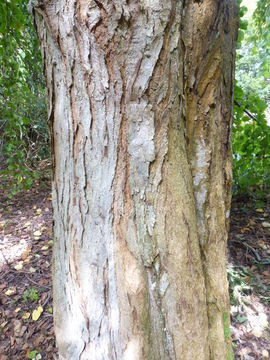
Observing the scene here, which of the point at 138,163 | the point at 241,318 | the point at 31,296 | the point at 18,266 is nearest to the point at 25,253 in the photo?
the point at 18,266

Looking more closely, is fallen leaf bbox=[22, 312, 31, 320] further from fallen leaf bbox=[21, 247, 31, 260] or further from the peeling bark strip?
the peeling bark strip

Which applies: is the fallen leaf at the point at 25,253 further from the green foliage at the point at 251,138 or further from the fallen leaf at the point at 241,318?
the green foliage at the point at 251,138

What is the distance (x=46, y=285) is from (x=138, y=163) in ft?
5.78

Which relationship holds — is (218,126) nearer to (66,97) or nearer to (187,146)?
(187,146)

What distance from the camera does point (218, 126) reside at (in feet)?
3.59

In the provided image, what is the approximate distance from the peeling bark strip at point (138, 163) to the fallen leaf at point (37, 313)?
998mm

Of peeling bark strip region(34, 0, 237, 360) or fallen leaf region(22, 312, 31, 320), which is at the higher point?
peeling bark strip region(34, 0, 237, 360)

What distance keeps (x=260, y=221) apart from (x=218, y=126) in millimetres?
2004

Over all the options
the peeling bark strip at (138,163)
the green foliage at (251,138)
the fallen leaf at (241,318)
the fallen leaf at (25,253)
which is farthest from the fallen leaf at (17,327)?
the green foliage at (251,138)

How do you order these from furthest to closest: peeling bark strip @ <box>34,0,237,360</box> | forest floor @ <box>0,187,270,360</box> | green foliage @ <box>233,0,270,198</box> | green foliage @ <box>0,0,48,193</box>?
1. green foliage @ <box>233,0,270,198</box>
2. green foliage @ <box>0,0,48,193</box>
3. forest floor @ <box>0,187,270,360</box>
4. peeling bark strip @ <box>34,0,237,360</box>

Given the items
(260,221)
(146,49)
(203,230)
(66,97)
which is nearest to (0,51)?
(66,97)

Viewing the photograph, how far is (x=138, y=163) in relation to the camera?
3.05ft

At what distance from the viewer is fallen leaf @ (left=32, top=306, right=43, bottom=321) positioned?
195cm

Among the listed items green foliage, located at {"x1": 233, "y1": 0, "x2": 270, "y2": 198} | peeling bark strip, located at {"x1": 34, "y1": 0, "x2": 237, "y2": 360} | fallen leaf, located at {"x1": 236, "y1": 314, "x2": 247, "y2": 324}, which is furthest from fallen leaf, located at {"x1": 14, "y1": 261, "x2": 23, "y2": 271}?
green foliage, located at {"x1": 233, "y1": 0, "x2": 270, "y2": 198}
